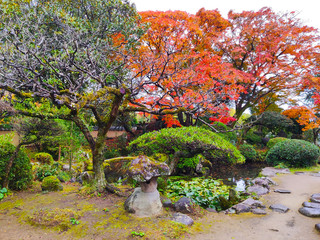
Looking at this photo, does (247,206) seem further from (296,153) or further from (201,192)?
(296,153)

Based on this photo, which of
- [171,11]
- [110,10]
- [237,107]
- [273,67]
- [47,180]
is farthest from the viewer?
[237,107]

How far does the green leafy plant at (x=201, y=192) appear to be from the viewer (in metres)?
5.61

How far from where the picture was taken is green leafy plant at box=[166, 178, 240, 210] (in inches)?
221

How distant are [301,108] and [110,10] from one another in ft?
46.1

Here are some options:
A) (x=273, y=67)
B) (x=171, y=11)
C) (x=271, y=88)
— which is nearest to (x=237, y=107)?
(x=271, y=88)

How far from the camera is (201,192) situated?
6.39 m

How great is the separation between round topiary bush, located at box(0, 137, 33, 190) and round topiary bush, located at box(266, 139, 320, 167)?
10888 millimetres

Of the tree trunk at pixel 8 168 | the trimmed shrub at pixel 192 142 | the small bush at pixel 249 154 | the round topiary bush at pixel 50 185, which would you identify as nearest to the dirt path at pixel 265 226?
the trimmed shrub at pixel 192 142

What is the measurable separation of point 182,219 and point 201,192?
2.75 m

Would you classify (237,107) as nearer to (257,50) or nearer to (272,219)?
(257,50)

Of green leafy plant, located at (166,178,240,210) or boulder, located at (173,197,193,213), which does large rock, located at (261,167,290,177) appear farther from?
boulder, located at (173,197,193,213)

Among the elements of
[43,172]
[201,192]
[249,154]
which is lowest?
[201,192]

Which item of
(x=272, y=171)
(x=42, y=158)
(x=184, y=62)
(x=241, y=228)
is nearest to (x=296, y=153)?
(x=272, y=171)

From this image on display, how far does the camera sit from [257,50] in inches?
464
